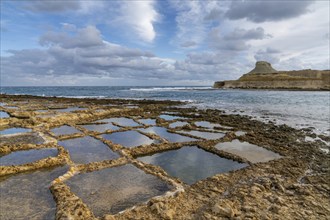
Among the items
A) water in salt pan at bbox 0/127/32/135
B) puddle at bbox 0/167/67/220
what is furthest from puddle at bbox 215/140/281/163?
water in salt pan at bbox 0/127/32/135

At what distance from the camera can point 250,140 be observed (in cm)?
1471

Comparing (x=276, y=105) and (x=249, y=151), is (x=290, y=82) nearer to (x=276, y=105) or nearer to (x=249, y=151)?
(x=276, y=105)

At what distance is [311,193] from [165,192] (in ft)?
14.6

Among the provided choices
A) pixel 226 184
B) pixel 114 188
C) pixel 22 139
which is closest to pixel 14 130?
pixel 22 139

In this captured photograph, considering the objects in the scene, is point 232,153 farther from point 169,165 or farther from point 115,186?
point 115,186

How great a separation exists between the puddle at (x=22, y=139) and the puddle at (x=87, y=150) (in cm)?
140

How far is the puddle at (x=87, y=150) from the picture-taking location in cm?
1080

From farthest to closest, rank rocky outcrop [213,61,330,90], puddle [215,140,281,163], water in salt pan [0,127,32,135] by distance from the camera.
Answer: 1. rocky outcrop [213,61,330,90]
2. water in salt pan [0,127,32,135]
3. puddle [215,140,281,163]

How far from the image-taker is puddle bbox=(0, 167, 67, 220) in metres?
6.04

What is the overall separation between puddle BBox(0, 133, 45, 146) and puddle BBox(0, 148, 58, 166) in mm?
1819

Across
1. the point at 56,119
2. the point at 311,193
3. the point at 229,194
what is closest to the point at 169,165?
the point at 229,194

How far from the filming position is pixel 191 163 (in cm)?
1049

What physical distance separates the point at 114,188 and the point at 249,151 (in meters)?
8.09

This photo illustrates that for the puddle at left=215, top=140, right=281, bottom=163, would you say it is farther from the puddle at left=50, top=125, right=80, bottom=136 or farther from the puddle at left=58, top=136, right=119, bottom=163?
the puddle at left=50, top=125, right=80, bottom=136
